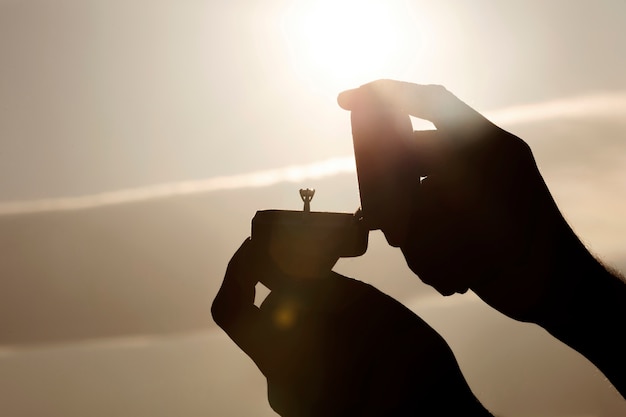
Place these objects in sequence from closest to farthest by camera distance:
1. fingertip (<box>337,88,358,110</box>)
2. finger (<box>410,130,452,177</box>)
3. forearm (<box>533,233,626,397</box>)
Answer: forearm (<box>533,233,626,397</box>) < finger (<box>410,130,452,177</box>) < fingertip (<box>337,88,358,110</box>)

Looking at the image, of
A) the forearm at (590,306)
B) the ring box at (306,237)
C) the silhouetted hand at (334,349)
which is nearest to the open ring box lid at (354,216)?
the ring box at (306,237)

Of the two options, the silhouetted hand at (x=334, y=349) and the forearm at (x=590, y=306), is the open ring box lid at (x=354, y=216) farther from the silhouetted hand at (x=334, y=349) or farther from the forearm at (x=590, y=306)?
the forearm at (x=590, y=306)

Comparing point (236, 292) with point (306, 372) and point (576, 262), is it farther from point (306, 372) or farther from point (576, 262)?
point (576, 262)

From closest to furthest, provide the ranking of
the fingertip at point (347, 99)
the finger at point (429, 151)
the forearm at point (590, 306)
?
1. the forearm at point (590, 306)
2. the finger at point (429, 151)
3. the fingertip at point (347, 99)

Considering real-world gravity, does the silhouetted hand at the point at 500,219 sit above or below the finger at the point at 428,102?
below

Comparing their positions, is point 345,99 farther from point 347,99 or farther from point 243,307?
point 243,307

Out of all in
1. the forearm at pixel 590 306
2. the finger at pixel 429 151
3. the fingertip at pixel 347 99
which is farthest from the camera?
the fingertip at pixel 347 99

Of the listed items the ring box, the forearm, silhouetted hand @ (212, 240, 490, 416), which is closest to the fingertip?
the ring box

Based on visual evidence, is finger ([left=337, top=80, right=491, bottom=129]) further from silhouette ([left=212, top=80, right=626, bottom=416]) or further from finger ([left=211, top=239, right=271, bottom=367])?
finger ([left=211, top=239, right=271, bottom=367])

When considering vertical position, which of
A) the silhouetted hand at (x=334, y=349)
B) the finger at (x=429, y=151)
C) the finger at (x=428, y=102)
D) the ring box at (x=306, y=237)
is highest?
the finger at (x=428, y=102)
